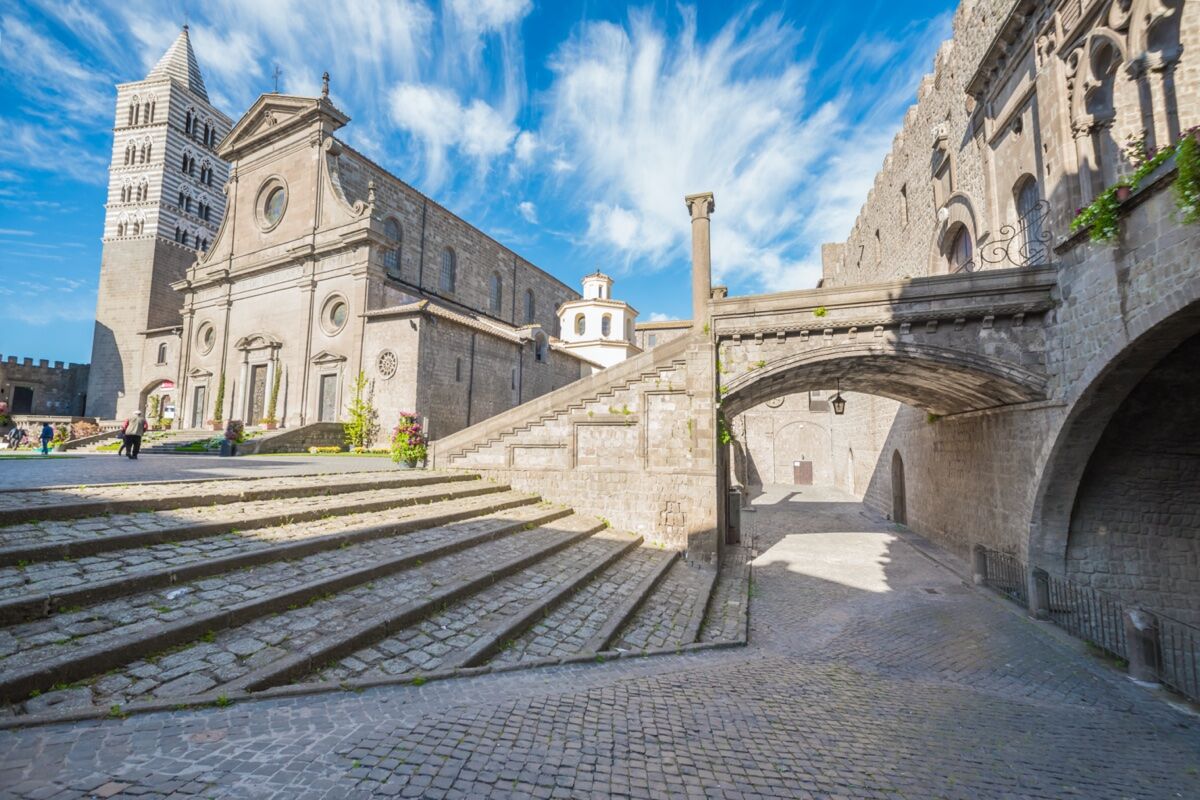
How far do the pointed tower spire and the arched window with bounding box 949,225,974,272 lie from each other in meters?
51.6

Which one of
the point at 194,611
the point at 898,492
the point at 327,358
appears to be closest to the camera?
the point at 194,611

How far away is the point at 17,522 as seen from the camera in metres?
5.57

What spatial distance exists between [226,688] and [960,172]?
19.3 metres

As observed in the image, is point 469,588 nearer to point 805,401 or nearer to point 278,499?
point 278,499

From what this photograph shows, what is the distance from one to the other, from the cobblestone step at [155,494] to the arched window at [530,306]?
1102 inches

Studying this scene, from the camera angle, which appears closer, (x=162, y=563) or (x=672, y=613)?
(x=162, y=563)

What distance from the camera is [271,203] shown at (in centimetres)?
2642

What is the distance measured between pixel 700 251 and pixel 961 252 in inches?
355

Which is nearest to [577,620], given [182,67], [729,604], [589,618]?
[589,618]

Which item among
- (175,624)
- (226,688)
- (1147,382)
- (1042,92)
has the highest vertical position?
(1042,92)

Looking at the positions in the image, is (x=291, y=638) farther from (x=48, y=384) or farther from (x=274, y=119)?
(x=48, y=384)

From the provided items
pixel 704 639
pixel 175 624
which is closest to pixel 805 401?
pixel 704 639

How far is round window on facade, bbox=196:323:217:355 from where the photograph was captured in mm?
26875

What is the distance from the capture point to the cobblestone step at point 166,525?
5023 mm
